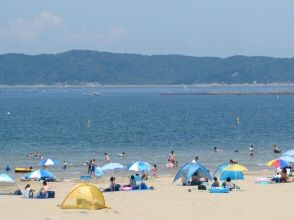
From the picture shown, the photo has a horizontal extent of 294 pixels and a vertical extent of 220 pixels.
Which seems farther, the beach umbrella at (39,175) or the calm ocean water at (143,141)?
the calm ocean water at (143,141)

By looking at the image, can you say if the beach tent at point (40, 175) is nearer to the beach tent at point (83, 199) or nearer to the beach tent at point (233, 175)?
the beach tent at point (233, 175)

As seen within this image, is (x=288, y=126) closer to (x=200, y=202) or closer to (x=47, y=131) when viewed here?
(x=47, y=131)

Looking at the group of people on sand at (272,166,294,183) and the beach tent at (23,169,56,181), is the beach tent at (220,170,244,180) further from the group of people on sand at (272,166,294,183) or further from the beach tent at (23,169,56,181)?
the beach tent at (23,169,56,181)

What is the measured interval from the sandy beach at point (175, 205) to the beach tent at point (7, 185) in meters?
2.43

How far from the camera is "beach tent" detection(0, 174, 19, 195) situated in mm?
36281

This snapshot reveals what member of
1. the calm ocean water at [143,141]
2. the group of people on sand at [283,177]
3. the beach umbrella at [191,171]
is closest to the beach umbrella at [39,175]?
the calm ocean water at [143,141]

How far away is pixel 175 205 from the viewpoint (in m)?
29.8

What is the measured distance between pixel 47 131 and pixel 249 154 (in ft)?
112

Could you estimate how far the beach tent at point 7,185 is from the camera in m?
36.3

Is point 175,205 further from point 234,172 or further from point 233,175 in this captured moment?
point 234,172

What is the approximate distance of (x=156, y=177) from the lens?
1679 inches

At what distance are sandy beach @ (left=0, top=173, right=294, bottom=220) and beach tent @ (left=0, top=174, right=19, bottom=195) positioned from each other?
2432 millimetres

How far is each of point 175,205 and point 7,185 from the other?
12969 millimetres

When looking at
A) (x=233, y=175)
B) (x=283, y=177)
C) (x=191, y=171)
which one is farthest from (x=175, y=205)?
(x=233, y=175)
